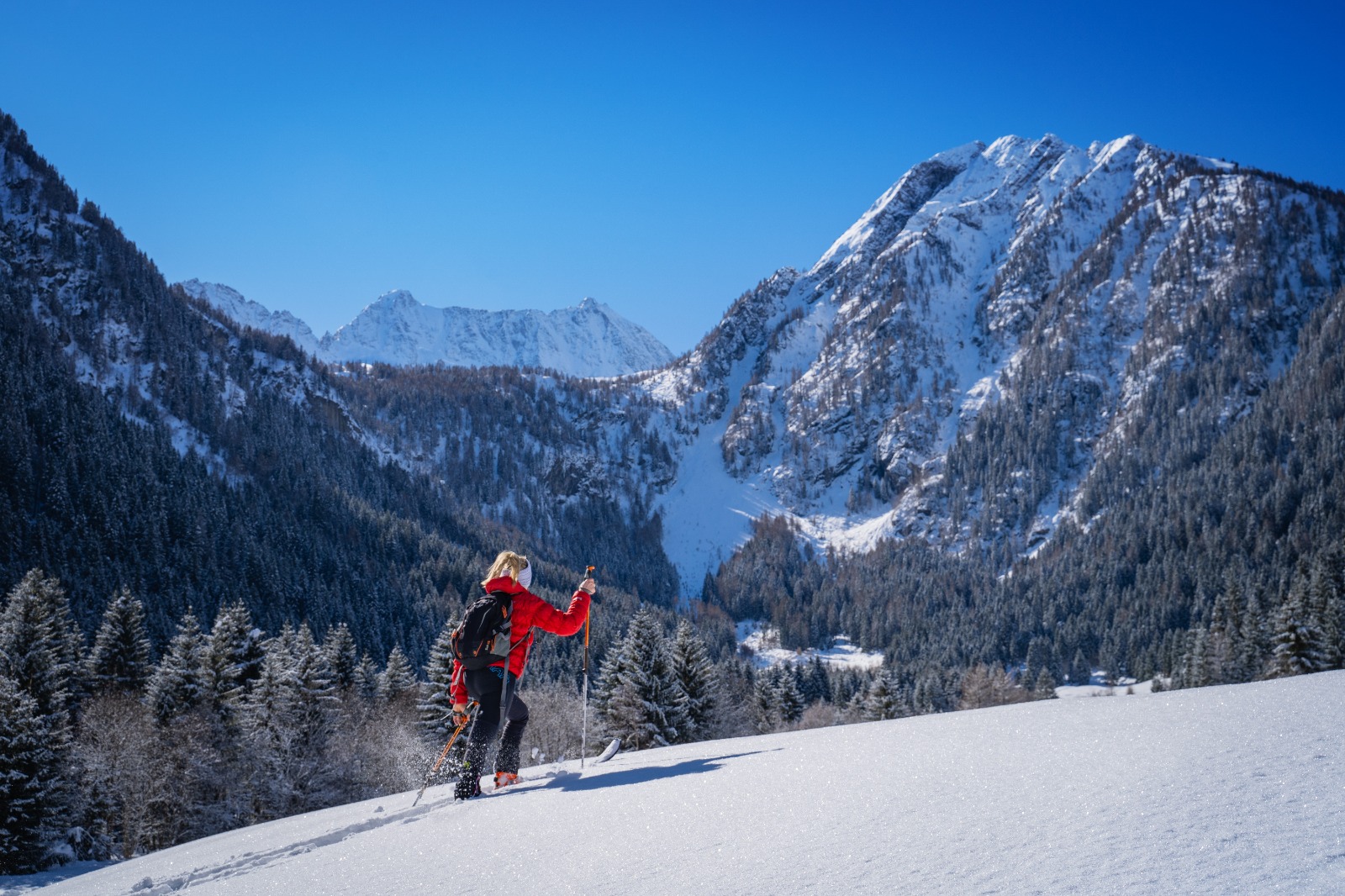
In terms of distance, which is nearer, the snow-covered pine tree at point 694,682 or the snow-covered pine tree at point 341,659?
the snow-covered pine tree at point 694,682

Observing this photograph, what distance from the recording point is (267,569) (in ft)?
319

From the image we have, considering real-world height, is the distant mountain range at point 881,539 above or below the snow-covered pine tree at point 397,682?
above

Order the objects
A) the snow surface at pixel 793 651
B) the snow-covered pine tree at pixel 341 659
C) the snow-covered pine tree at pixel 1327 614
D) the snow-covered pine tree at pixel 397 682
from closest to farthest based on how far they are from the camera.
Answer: the snow-covered pine tree at pixel 1327 614
the snow-covered pine tree at pixel 341 659
the snow-covered pine tree at pixel 397 682
the snow surface at pixel 793 651

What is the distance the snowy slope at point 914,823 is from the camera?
361cm

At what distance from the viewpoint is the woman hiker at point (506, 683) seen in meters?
8.77

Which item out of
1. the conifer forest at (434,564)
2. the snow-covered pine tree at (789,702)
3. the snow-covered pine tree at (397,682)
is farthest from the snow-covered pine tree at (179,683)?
the snow-covered pine tree at (789,702)

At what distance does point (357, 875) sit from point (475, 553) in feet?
484

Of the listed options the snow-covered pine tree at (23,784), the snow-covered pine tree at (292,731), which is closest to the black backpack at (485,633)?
the snow-covered pine tree at (23,784)

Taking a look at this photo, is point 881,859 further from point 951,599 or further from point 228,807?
point 951,599

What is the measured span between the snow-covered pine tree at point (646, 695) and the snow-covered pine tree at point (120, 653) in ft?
77.0

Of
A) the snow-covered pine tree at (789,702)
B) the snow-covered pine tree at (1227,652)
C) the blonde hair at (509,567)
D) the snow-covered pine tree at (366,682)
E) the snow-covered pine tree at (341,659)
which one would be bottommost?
the snow-covered pine tree at (789,702)

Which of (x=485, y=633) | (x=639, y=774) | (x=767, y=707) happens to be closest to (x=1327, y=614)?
(x=767, y=707)

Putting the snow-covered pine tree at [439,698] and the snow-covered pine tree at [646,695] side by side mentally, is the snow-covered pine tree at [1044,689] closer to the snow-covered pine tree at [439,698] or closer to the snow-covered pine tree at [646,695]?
the snow-covered pine tree at [646,695]

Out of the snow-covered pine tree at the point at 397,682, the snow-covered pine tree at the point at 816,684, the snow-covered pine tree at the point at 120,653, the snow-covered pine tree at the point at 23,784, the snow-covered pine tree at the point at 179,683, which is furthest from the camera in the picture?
the snow-covered pine tree at the point at 816,684
